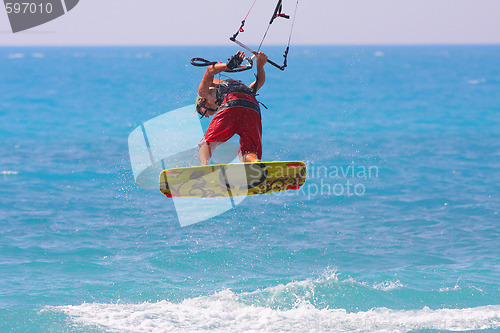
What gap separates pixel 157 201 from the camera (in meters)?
18.2

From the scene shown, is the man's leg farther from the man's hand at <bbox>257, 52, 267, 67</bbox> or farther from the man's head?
the man's hand at <bbox>257, 52, 267, 67</bbox>

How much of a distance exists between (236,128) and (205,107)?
71cm

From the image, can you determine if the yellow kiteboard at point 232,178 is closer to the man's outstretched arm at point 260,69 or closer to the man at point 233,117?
the man at point 233,117

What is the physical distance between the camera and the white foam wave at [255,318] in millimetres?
9922

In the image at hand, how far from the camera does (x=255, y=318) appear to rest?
33.6 feet

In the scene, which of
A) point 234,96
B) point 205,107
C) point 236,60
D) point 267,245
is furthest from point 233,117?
point 267,245

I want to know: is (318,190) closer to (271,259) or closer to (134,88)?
(271,259)

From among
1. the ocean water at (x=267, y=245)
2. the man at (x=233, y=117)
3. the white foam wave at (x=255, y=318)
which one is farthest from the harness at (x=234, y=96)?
the white foam wave at (x=255, y=318)

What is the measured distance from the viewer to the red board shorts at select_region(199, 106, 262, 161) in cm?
997

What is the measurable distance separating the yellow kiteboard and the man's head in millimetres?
1255

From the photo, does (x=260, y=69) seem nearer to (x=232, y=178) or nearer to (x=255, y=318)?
(x=232, y=178)

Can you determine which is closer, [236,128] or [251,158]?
[251,158]

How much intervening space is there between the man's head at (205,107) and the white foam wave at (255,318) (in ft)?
11.5

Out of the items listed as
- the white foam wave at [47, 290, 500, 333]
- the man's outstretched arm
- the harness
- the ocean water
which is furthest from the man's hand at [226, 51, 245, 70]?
the white foam wave at [47, 290, 500, 333]
